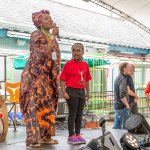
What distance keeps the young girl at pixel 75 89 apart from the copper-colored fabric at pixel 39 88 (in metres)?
0.28

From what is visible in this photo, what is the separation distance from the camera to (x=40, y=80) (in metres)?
4.64

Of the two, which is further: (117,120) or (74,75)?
(117,120)

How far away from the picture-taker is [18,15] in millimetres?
10609

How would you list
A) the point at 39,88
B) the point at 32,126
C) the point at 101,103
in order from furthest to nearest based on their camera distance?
the point at 101,103
the point at 39,88
the point at 32,126

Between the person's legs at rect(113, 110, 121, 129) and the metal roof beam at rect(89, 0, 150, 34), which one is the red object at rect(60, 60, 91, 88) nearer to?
the person's legs at rect(113, 110, 121, 129)

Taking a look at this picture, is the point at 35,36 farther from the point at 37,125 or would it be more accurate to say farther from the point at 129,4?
the point at 129,4

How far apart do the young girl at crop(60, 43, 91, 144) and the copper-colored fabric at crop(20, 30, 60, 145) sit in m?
0.28

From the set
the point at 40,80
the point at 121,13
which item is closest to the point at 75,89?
the point at 40,80

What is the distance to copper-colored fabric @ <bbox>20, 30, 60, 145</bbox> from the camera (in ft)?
15.0

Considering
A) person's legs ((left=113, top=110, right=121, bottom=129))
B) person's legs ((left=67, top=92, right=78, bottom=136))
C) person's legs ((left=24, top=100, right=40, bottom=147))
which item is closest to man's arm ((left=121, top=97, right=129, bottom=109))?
person's legs ((left=113, top=110, right=121, bottom=129))

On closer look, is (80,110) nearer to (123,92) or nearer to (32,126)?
(32,126)

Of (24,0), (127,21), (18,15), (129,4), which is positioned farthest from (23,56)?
(127,21)

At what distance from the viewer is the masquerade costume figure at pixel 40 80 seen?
179 inches

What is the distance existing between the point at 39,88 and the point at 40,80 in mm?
110
